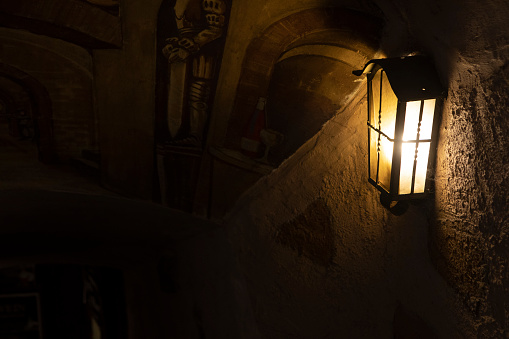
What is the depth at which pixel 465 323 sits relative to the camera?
200 cm

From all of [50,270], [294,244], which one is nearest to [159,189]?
[294,244]

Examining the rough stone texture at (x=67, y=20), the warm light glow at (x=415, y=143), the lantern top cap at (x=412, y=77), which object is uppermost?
the rough stone texture at (x=67, y=20)

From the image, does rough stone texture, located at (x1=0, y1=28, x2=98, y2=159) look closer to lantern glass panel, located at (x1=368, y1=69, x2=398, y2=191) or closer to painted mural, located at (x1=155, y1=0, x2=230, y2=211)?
painted mural, located at (x1=155, y1=0, x2=230, y2=211)

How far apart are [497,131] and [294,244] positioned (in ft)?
5.55

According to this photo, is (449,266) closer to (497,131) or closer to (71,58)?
(497,131)

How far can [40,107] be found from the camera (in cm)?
289

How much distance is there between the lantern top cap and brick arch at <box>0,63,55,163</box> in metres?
1.87

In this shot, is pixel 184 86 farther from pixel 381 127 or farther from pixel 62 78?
pixel 381 127

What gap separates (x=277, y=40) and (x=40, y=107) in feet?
4.68

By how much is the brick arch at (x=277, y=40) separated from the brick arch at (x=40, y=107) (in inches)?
41.7

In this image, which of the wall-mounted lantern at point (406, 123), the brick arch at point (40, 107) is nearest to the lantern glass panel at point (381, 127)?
the wall-mounted lantern at point (406, 123)

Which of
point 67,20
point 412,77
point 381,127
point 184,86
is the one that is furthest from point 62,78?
point 412,77

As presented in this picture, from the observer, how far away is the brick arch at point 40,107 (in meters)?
2.74

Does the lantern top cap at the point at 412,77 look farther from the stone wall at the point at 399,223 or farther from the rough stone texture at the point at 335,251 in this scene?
the rough stone texture at the point at 335,251
